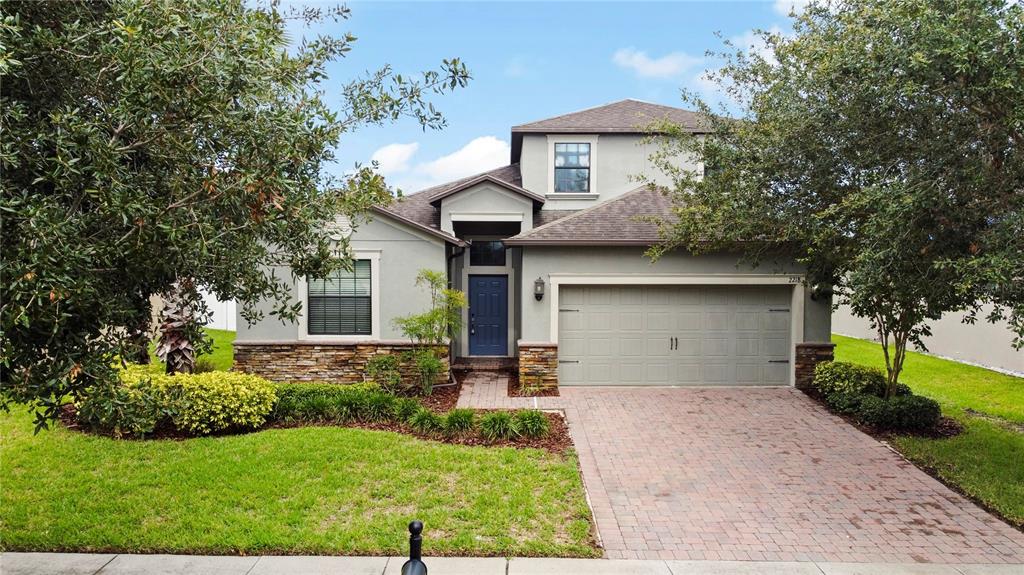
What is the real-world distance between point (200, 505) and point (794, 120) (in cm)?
903

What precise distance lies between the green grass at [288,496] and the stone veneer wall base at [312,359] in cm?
371

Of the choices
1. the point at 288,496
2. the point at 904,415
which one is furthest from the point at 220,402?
the point at 904,415

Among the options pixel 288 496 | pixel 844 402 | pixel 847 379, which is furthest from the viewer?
pixel 847 379

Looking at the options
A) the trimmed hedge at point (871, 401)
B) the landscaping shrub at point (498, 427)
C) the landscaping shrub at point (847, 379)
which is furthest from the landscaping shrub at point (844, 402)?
the landscaping shrub at point (498, 427)

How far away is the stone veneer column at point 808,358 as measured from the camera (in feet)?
40.4

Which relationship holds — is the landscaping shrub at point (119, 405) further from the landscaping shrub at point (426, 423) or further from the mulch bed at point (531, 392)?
the mulch bed at point (531, 392)

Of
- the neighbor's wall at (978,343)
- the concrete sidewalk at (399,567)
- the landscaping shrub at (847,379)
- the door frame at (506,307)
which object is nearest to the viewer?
the concrete sidewalk at (399,567)

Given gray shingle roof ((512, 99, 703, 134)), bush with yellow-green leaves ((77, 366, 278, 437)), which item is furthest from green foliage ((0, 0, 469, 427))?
gray shingle roof ((512, 99, 703, 134))

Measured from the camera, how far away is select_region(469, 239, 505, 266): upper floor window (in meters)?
15.3

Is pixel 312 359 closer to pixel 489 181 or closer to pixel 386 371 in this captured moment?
pixel 386 371

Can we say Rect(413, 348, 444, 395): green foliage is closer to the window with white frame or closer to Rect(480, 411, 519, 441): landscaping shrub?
the window with white frame

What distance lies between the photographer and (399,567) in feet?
16.8

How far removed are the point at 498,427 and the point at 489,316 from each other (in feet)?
22.5

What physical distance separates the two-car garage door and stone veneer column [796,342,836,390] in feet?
0.85
